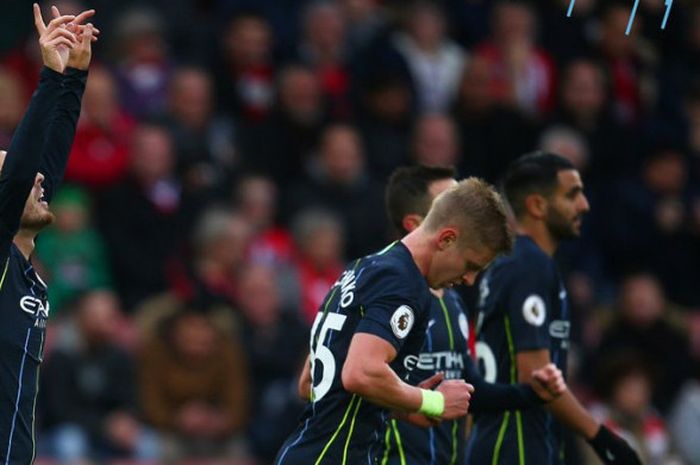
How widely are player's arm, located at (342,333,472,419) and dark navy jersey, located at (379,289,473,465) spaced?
39.7 inches

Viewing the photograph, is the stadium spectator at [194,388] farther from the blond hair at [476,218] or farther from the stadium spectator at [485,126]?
the blond hair at [476,218]

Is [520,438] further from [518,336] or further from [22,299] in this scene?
[22,299]

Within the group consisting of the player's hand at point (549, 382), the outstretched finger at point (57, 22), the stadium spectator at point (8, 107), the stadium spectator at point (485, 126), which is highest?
the stadium spectator at point (485, 126)

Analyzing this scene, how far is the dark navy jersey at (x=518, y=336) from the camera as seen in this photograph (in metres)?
7.64

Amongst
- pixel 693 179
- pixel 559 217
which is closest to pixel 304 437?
pixel 559 217

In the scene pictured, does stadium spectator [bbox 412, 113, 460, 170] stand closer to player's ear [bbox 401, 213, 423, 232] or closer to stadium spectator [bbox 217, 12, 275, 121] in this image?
stadium spectator [bbox 217, 12, 275, 121]

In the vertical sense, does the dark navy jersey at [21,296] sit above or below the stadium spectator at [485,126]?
below

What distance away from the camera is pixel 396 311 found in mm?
6098

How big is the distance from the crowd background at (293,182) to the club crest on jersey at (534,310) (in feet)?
14.2

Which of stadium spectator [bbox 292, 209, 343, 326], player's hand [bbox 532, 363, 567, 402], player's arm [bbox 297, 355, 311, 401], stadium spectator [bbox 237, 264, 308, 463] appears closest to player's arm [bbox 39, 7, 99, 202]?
player's arm [bbox 297, 355, 311, 401]

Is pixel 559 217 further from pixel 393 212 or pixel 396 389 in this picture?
pixel 396 389

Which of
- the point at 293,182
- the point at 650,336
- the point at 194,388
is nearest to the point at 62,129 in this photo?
the point at 194,388

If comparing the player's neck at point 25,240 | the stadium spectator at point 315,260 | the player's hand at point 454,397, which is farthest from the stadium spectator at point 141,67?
the player's hand at point 454,397

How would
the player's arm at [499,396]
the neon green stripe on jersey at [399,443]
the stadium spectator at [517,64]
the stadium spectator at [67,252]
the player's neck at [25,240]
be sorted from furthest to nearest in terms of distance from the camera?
the stadium spectator at [517,64] < the stadium spectator at [67,252] < the player's arm at [499,396] < the neon green stripe on jersey at [399,443] < the player's neck at [25,240]
